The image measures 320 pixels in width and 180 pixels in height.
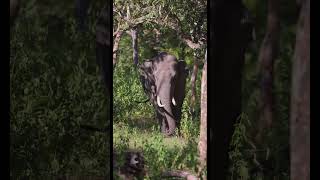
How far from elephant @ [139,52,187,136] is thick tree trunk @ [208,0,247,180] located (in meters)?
0.40

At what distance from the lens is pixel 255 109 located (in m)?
5.30

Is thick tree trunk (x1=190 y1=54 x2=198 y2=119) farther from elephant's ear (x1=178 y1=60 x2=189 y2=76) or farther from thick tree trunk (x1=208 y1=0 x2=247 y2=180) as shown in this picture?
thick tree trunk (x1=208 y1=0 x2=247 y2=180)

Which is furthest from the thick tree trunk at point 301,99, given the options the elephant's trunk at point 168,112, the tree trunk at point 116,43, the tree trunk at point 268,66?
the tree trunk at point 116,43

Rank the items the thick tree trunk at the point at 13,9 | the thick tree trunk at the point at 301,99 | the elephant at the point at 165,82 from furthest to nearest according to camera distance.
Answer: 1. the elephant at the point at 165,82
2. the thick tree trunk at the point at 13,9
3. the thick tree trunk at the point at 301,99

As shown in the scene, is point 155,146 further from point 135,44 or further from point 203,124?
point 135,44

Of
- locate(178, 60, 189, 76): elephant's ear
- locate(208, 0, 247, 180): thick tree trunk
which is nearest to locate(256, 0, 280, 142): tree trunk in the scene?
locate(208, 0, 247, 180): thick tree trunk

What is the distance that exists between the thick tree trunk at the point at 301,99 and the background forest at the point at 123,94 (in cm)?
6

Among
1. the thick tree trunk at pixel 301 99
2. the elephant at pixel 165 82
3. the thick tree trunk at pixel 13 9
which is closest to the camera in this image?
the thick tree trunk at pixel 301 99

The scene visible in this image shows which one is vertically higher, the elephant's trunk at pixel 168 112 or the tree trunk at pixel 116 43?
the tree trunk at pixel 116 43

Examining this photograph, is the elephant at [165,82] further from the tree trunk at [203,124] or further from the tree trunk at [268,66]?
the tree trunk at [268,66]

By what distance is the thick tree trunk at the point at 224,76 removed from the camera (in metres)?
5.28
